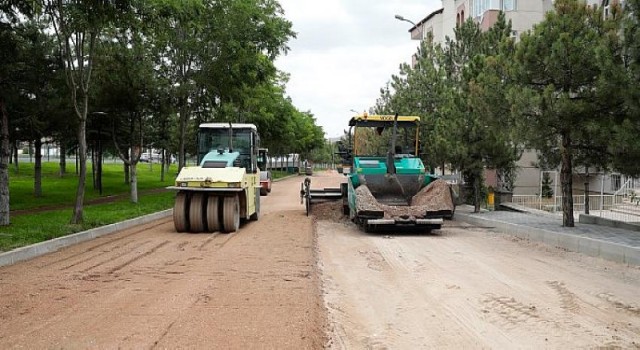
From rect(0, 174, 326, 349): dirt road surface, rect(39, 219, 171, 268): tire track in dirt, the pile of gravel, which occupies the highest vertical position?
the pile of gravel

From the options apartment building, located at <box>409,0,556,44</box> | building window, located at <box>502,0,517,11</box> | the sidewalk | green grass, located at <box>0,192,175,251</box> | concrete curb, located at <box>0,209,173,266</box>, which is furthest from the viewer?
building window, located at <box>502,0,517,11</box>

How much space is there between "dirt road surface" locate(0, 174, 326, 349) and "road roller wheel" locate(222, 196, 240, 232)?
2667 mm

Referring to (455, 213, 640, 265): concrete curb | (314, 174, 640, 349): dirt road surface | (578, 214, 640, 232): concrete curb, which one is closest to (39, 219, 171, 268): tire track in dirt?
(314, 174, 640, 349): dirt road surface

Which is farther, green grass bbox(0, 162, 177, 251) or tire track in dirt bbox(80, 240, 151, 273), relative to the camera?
green grass bbox(0, 162, 177, 251)

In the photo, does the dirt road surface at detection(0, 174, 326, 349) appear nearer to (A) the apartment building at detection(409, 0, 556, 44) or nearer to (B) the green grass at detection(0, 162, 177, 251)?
(B) the green grass at detection(0, 162, 177, 251)

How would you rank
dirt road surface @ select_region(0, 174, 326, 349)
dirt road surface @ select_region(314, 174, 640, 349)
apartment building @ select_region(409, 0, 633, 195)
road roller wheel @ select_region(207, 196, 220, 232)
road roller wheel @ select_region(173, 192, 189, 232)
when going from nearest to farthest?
dirt road surface @ select_region(0, 174, 326, 349), dirt road surface @ select_region(314, 174, 640, 349), road roller wheel @ select_region(173, 192, 189, 232), road roller wheel @ select_region(207, 196, 220, 232), apartment building @ select_region(409, 0, 633, 195)

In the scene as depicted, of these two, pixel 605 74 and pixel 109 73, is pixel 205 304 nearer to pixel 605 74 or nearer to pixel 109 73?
pixel 605 74

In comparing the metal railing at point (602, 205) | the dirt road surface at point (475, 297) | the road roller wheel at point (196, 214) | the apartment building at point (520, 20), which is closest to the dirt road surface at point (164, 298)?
the dirt road surface at point (475, 297)

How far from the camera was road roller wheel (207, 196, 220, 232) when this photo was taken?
1614 cm

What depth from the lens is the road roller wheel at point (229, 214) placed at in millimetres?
16188

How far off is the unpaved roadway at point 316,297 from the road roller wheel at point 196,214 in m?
2.36

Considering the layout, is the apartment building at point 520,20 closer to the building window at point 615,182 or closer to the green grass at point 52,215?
the building window at point 615,182

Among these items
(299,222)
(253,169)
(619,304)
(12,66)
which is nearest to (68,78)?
(12,66)

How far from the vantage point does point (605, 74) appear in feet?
40.2
